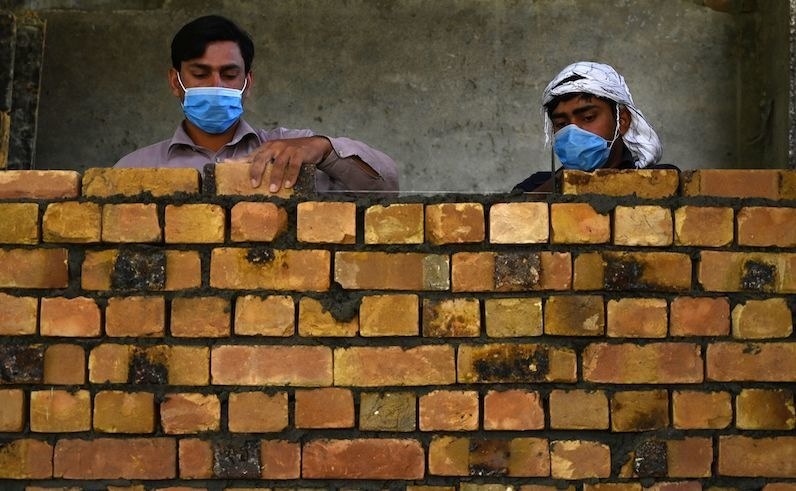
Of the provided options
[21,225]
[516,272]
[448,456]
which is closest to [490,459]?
[448,456]

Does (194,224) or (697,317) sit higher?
(194,224)

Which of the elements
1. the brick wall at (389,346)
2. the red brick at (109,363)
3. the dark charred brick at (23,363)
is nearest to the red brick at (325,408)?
the brick wall at (389,346)

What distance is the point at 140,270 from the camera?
2.68 m

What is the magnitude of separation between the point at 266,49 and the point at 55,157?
1.12 m

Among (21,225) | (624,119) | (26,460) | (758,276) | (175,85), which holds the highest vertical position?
(175,85)

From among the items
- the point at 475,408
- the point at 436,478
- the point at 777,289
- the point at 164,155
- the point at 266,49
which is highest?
the point at 266,49

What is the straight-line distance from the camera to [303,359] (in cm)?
266

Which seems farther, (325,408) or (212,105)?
(212,105)

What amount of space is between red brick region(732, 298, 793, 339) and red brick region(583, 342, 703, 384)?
0.43 feet

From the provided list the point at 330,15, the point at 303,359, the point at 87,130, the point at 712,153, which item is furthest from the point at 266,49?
the point at 303,359

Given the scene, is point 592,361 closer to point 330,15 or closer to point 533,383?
point 533,383

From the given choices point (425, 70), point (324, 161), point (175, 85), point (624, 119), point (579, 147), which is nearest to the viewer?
point (324, 161)

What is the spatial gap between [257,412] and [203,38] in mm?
1521

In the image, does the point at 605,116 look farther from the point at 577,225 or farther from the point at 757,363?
the point at 757,363
